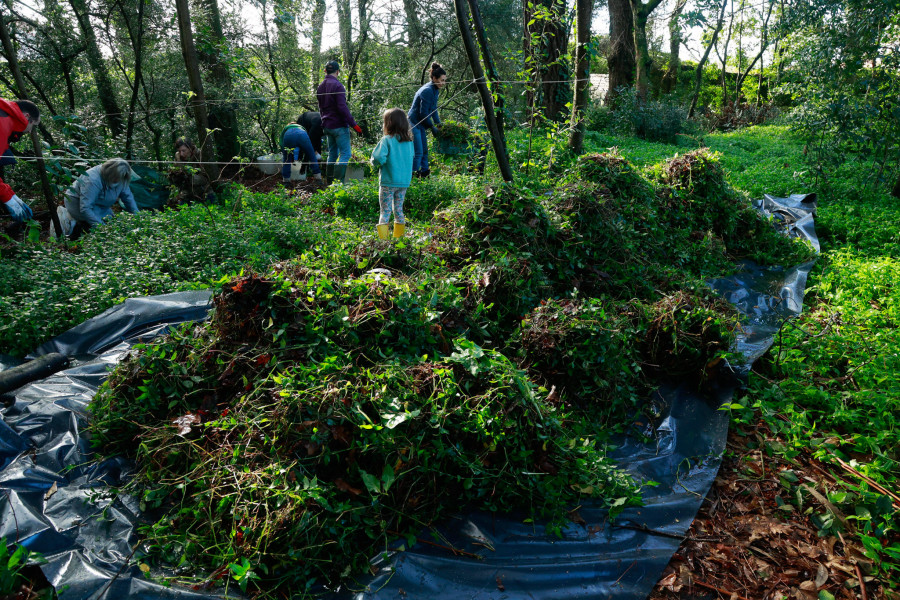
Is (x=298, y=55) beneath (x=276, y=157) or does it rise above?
above

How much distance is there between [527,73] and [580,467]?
16.0ft

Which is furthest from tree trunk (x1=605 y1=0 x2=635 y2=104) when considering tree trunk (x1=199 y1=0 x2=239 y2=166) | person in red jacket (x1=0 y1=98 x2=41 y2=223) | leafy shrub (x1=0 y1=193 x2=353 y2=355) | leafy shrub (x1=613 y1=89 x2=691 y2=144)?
person in red jacket (x1=0 y1=98 x2=41 y2=223)

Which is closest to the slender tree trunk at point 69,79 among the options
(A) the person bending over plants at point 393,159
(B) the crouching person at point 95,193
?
(B) the crouching person at point 95,193

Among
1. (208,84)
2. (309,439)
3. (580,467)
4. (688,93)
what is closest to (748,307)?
(580,467)

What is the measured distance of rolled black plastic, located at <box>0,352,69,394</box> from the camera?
324 cm

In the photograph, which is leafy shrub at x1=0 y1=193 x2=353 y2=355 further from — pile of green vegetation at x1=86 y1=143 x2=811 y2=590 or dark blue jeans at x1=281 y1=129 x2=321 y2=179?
dark blue jeans at x1=281 y1=129 x2=321 y2=179

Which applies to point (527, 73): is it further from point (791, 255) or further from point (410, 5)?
point (410, 5)

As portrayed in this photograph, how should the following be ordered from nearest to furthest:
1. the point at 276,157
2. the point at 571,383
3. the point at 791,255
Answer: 1. the point at 571,383
2. the point at 791,255
3. the point at 276,157

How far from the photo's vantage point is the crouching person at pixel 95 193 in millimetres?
6117

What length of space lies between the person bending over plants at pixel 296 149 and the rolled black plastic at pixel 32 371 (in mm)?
5690

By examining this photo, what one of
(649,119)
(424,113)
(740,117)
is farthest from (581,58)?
(740,117)

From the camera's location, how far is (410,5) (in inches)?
520

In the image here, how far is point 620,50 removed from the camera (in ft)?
51.2

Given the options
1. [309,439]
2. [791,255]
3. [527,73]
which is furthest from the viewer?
[527,73]
